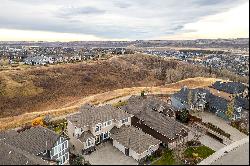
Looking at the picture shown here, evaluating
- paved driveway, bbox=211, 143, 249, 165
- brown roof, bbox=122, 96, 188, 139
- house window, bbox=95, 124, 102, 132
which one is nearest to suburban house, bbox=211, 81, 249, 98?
paved driveway, bbox=211, 143, 249, 165

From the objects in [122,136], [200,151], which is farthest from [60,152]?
[200,151]

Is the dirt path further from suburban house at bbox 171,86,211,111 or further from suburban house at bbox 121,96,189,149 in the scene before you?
suburban house at bbox 121,96,189,149

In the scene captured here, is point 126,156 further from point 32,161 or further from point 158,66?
point 158,66

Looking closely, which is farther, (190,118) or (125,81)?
(125,81)

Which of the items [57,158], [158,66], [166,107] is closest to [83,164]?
[57,158]

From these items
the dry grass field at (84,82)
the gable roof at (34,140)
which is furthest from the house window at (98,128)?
the dry grass field at (84,82)

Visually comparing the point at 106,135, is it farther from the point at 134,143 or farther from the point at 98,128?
the point at 134,143

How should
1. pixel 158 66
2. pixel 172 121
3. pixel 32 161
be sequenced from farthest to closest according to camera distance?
1. pixel 158 66
2. pixel 172 121
3. pixel 32 161

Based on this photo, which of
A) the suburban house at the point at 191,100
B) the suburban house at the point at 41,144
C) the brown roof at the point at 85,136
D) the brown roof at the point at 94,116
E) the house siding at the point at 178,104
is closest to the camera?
the suburban house at the point at 41,144

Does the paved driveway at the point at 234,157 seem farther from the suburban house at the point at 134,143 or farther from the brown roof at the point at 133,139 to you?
the brown roof at the point at 133,139
